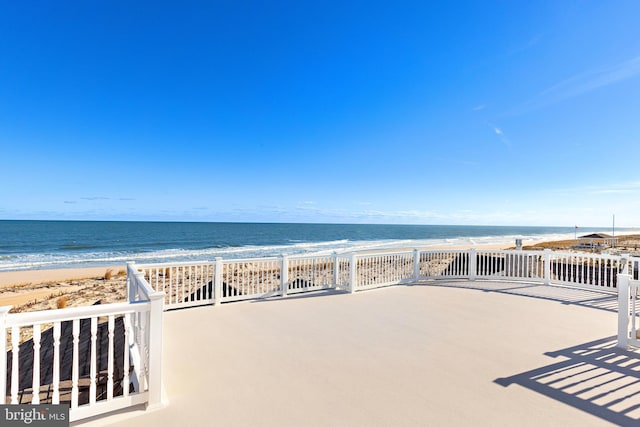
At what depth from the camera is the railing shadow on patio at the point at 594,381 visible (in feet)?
6.50

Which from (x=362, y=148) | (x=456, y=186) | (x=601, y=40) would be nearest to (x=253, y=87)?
(x=362, y=148)

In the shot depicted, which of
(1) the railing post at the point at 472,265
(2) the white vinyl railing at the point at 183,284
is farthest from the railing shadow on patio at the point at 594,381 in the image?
(2) the white vinyl railing at the point at 183,284

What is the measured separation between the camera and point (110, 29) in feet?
26.9

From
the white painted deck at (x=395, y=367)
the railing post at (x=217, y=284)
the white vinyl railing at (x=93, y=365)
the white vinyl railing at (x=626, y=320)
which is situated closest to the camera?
the white vinyl railing at (x=93, y=365)

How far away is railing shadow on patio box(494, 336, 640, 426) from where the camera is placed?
78.0 inches

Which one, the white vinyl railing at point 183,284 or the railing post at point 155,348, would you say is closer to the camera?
the railing post at point 155,348

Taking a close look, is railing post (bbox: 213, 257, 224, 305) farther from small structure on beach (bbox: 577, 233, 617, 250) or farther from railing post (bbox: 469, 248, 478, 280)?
small structure on beach (bbox: 577, 233, 617, 250)

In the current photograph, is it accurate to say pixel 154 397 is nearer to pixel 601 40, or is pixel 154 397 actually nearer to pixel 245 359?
pixel 245 359

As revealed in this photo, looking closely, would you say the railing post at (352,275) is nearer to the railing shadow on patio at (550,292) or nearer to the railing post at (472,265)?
the railing shadow on patio at (550,292)

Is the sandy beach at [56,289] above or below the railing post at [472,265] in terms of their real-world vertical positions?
below

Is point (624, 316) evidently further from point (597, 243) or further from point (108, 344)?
point (597, 243)

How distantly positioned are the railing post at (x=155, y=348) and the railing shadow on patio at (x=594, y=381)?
104 inches

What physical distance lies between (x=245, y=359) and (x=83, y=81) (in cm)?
1171

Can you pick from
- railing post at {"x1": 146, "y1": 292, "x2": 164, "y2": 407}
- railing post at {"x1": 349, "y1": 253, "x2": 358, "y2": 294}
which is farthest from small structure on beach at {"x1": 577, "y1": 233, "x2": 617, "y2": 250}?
railing post at {"x1": 146, "y1": 292, "x2": 164, "y2": 407}
